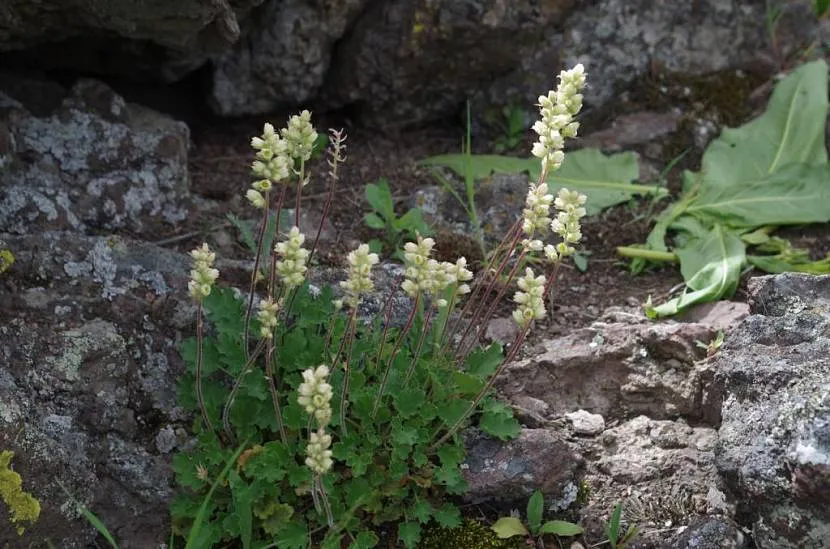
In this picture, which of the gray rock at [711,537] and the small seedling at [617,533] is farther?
the small seedling at [617,533]

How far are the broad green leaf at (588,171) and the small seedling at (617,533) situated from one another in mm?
2094

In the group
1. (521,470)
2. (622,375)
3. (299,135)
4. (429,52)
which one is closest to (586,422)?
(622,375)

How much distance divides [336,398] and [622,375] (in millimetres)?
1327

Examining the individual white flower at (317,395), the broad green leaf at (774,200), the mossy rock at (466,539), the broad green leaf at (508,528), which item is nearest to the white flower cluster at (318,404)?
the individual white flower at (317,395)

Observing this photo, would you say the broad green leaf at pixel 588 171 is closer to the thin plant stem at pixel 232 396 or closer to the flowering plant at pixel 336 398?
the flowering plant at pixel 336 398

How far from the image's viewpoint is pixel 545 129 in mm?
3350

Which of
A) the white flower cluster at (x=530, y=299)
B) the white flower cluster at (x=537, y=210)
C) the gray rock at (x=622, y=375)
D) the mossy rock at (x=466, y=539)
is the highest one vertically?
the white flower cluster at (x=537, y=210)

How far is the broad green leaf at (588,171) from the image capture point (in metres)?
5.22

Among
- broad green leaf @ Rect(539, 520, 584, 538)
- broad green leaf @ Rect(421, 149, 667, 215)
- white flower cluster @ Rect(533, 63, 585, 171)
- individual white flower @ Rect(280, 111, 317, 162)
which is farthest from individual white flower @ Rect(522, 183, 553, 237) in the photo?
broad green leaf @ Rect(421, 149, 667, 215)

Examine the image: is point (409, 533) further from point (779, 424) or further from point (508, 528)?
point (779, 424)

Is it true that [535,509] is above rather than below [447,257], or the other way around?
below

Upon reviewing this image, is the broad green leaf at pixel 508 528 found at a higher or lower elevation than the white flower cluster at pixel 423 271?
lower

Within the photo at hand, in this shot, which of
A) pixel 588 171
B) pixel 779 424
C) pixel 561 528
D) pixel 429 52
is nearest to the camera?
pixel 779 424

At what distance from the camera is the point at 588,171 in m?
5.33
